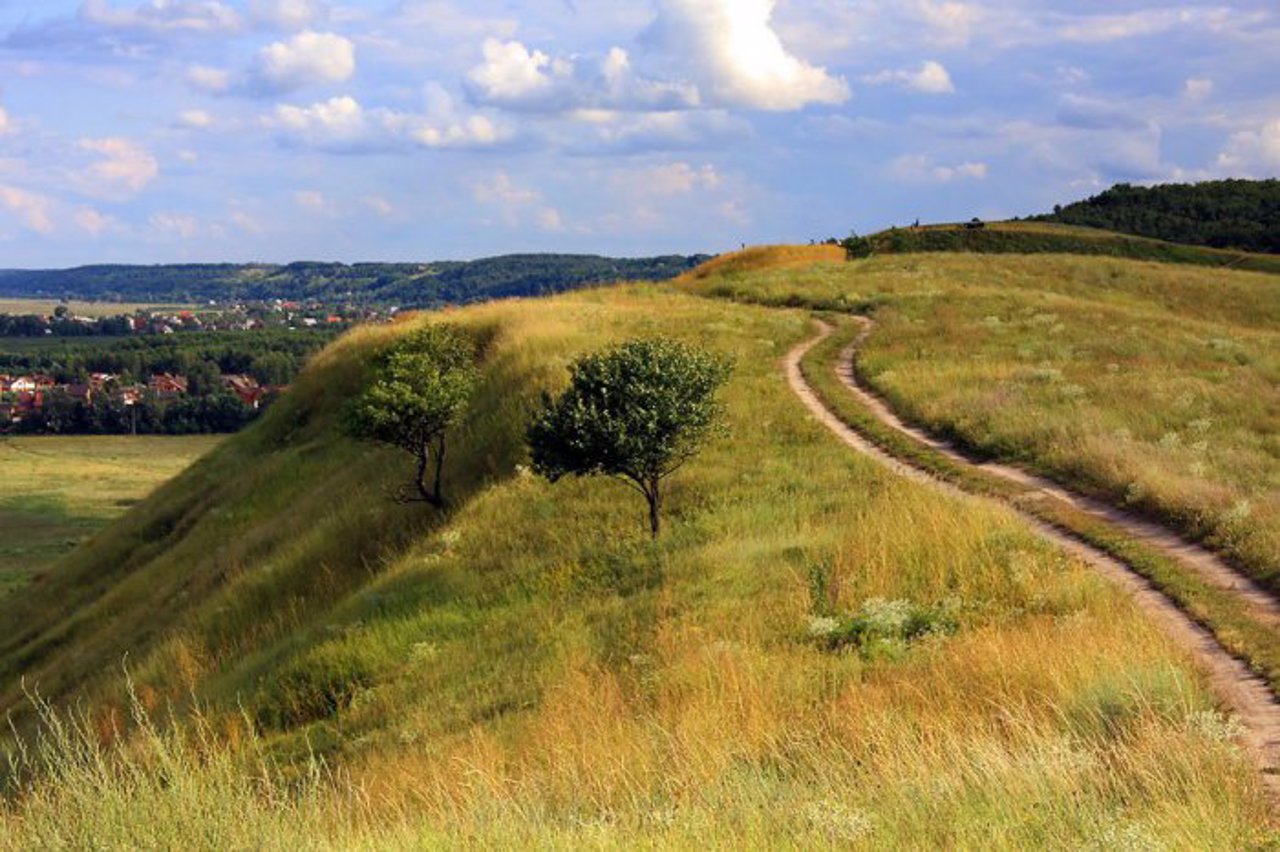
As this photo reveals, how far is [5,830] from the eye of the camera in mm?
6188

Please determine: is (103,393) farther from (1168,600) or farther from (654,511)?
(1168,600)

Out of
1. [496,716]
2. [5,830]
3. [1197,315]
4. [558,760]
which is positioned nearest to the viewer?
[5,830]

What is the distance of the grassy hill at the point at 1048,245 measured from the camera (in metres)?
69.6

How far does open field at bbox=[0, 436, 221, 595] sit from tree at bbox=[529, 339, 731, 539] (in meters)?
55.7

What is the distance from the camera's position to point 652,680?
9.95m

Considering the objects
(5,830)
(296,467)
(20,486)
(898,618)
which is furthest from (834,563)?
(20,486)

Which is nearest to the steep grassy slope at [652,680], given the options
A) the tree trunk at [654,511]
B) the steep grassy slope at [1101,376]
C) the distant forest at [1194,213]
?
the tree trunk at [654,511]

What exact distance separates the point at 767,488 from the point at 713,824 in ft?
36.0

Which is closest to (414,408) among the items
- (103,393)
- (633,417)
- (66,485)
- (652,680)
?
(633,417)

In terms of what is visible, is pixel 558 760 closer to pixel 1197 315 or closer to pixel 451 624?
pixel 451 624

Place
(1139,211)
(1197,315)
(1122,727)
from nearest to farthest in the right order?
1. (1122,727)
2. (1197,315)
3. (1139,211)

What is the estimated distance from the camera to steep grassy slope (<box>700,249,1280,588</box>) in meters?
14.7

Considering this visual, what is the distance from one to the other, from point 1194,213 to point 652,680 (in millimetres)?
101047

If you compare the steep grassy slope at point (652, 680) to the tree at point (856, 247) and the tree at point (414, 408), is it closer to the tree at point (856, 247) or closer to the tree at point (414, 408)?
the tree at point (414, 408)
